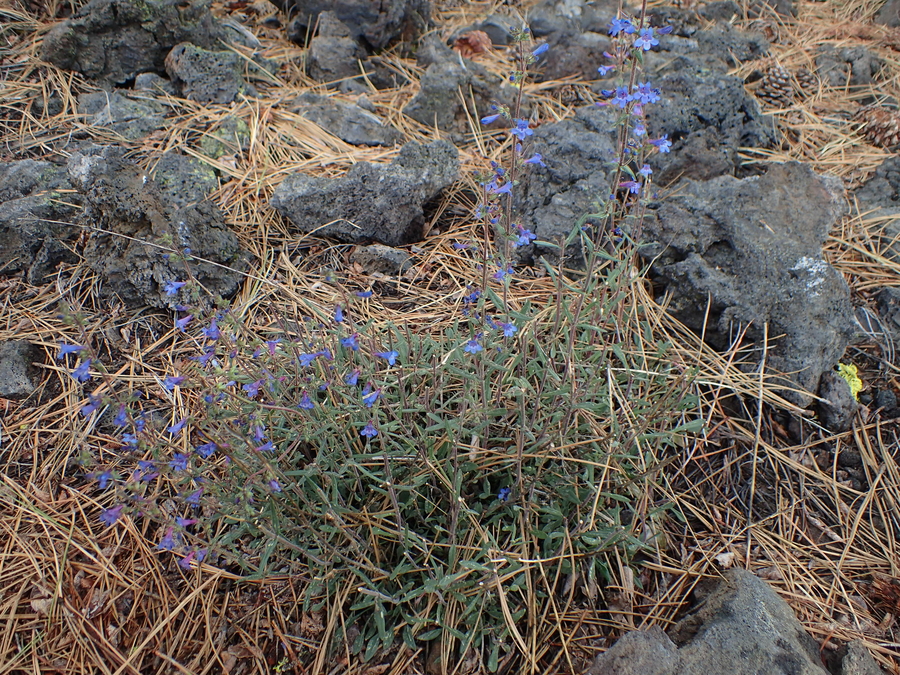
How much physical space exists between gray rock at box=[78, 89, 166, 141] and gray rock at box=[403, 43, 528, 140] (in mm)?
1673

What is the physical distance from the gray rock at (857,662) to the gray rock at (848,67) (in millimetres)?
4281

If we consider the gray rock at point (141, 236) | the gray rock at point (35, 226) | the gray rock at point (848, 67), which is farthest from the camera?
the gray rock at point (848, 67)

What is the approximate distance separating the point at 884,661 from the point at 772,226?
6.17 feet

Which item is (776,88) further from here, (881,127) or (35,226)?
(35,226)

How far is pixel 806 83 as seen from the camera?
4.60 meters

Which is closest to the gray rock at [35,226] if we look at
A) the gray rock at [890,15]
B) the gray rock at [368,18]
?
the gray rock at [368,18]

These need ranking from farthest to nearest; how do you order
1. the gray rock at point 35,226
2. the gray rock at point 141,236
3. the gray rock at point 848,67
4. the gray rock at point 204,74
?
the gray rock at point 848,67 < the gray rock at point 204,74 < the gray rock at point 35,226 < the gray rock at point 141,236

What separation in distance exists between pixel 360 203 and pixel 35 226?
168 cm

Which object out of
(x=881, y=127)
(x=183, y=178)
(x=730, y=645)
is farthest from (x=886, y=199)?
(x=183, y=178)

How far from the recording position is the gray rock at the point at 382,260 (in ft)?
10.5

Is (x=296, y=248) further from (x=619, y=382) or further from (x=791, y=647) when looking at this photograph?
(x=791, y=647)

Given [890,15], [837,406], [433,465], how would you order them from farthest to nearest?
[890,15]
[837,406]
[433,465]

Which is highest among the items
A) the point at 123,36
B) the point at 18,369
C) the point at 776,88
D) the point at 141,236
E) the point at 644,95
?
the point at 644,95

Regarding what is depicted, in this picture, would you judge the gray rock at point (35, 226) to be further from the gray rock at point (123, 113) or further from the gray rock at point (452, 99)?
the gray rock at point (452, 99)
